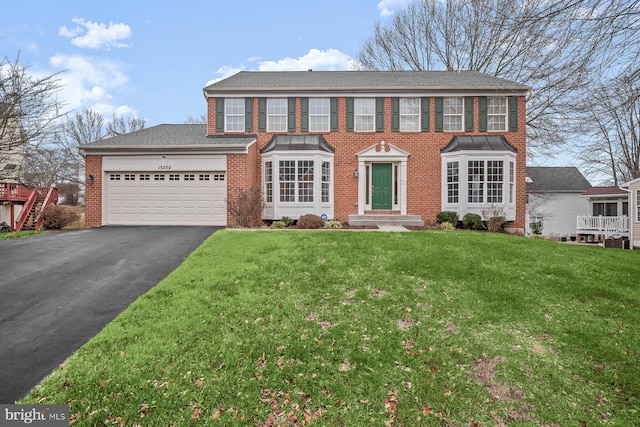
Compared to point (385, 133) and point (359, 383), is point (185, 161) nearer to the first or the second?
point (385, 133)

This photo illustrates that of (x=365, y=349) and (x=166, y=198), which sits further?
(x=166, y=198)

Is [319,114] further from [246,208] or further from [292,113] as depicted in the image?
[246,208]

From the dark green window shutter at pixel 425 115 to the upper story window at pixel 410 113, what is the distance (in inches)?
7.1

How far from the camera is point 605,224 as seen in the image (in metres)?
20.2

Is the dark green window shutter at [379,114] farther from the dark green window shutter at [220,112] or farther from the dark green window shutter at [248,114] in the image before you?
the dark green window shutter at [220,112]

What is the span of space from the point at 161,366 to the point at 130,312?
1.63m

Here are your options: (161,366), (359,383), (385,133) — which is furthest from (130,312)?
(385,133)

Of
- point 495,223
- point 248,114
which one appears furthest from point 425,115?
point 248,114

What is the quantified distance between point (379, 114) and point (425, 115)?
204 centimetres

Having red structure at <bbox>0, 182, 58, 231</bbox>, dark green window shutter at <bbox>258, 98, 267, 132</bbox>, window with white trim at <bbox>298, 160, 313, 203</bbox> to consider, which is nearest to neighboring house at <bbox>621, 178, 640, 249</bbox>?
window with white trim at <bbox>298, 160, 313, 203</bbox>

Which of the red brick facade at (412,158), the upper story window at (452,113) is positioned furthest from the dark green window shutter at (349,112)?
the upper story window at (452,113)

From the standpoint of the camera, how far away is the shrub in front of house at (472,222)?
1312 centimetres

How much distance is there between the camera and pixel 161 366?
3771mm

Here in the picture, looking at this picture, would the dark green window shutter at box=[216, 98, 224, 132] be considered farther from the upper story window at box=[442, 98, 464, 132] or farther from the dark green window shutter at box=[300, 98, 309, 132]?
the upper story window at box=[442, 98, 464, 132]
